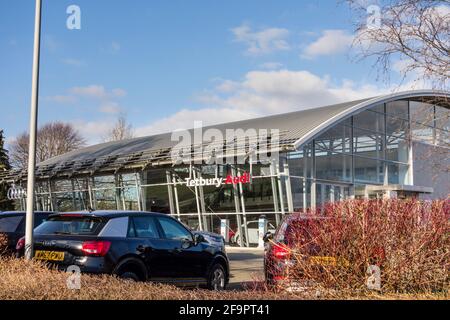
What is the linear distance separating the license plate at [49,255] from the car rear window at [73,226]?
44cm

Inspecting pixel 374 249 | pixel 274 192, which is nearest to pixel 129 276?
pixel 374 249

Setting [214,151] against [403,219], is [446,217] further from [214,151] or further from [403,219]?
[214,151]

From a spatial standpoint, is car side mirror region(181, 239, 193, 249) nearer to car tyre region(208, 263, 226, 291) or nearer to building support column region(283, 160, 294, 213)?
car tyre region(208, 263, 226, 291)

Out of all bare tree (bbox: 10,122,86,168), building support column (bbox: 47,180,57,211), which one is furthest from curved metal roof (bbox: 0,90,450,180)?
bare tree (bbox: 10,122,86,168)

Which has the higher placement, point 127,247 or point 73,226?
Result: point 73,226

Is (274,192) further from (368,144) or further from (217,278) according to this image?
(217,278)

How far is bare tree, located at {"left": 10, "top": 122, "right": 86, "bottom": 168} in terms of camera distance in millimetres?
64688

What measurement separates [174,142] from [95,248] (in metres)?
20.9

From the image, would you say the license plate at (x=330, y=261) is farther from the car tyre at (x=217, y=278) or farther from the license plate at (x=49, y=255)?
the car tyre at (x=217, y=278)

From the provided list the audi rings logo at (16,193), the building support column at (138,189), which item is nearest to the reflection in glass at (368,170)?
the building support column at (138,189)

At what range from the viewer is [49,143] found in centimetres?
6719

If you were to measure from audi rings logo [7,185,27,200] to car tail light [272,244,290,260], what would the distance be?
107 feet

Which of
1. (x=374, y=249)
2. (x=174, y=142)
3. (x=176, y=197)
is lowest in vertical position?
(x=374, y=249)
